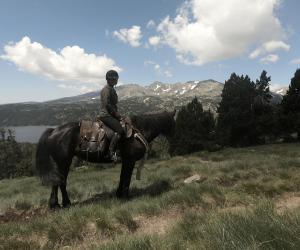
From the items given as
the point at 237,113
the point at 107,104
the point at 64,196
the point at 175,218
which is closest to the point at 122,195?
the point at 64,196

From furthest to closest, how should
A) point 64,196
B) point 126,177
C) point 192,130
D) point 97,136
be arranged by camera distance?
point 192,130
point 126,177
point 64,196
point 97,136

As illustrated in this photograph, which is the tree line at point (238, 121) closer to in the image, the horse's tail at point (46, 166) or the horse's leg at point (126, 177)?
the horse's leg at point (126, 177)

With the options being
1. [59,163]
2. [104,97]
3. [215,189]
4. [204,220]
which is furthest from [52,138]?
[204,220]

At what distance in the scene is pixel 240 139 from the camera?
199ft

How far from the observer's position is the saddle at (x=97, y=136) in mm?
10102

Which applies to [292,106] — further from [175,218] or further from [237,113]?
[175,218]

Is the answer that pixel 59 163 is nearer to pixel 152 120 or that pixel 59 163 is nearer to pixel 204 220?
pixel 152 120

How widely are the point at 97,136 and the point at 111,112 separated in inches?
34.0

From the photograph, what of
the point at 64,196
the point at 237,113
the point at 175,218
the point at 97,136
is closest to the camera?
the point at 175,218

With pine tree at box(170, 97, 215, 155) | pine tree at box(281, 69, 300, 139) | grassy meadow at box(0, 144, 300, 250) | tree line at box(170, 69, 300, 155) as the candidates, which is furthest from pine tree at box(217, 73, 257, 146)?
grassy meadow at box(0, 144, 300, 250)

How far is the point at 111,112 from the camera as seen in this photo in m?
10.0

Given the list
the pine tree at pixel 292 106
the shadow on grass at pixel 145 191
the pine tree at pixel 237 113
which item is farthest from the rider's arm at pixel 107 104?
the pine tree at pixel 237 113

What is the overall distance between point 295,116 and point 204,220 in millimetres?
48695

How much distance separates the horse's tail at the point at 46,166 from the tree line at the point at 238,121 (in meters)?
46.1
